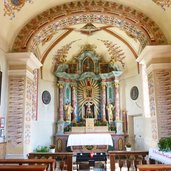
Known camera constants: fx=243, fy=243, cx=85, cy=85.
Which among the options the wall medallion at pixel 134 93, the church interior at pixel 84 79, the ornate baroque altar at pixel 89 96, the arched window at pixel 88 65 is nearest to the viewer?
the church interior at pixel 84 79

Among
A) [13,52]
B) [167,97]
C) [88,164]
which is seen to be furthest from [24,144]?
[167,97]

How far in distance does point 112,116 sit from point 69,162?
244 inches

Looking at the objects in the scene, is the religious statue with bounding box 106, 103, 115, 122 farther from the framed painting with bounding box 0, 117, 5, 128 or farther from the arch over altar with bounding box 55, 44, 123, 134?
the framed painting with bounding box 0, 117, 5, 128

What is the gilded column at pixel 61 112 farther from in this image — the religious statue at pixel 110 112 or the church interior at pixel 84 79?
the religious statue at pixel 110 112

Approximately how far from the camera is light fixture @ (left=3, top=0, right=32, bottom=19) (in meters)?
6.69

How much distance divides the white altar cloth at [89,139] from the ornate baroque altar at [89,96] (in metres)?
0.70

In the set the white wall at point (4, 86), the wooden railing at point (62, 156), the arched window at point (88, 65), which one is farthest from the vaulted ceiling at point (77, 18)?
the arched window at point (88, 65)

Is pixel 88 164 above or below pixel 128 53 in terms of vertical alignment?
below

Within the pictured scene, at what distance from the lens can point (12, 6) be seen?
690 cm

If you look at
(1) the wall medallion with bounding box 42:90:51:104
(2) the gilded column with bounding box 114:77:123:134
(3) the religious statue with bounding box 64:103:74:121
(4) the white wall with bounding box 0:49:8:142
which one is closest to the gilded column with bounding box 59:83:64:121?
(3) the religious statue with bounding box 64:103:74:121

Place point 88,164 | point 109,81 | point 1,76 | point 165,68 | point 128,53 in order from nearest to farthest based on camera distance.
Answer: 1. point 1,76
2. point 165,68
3. point 88,164
4. point 128,53
5. point 109,81

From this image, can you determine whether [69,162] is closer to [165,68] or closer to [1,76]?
[1,76]

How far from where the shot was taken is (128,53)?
11.8 m

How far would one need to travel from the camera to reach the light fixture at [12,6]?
21.9ft
